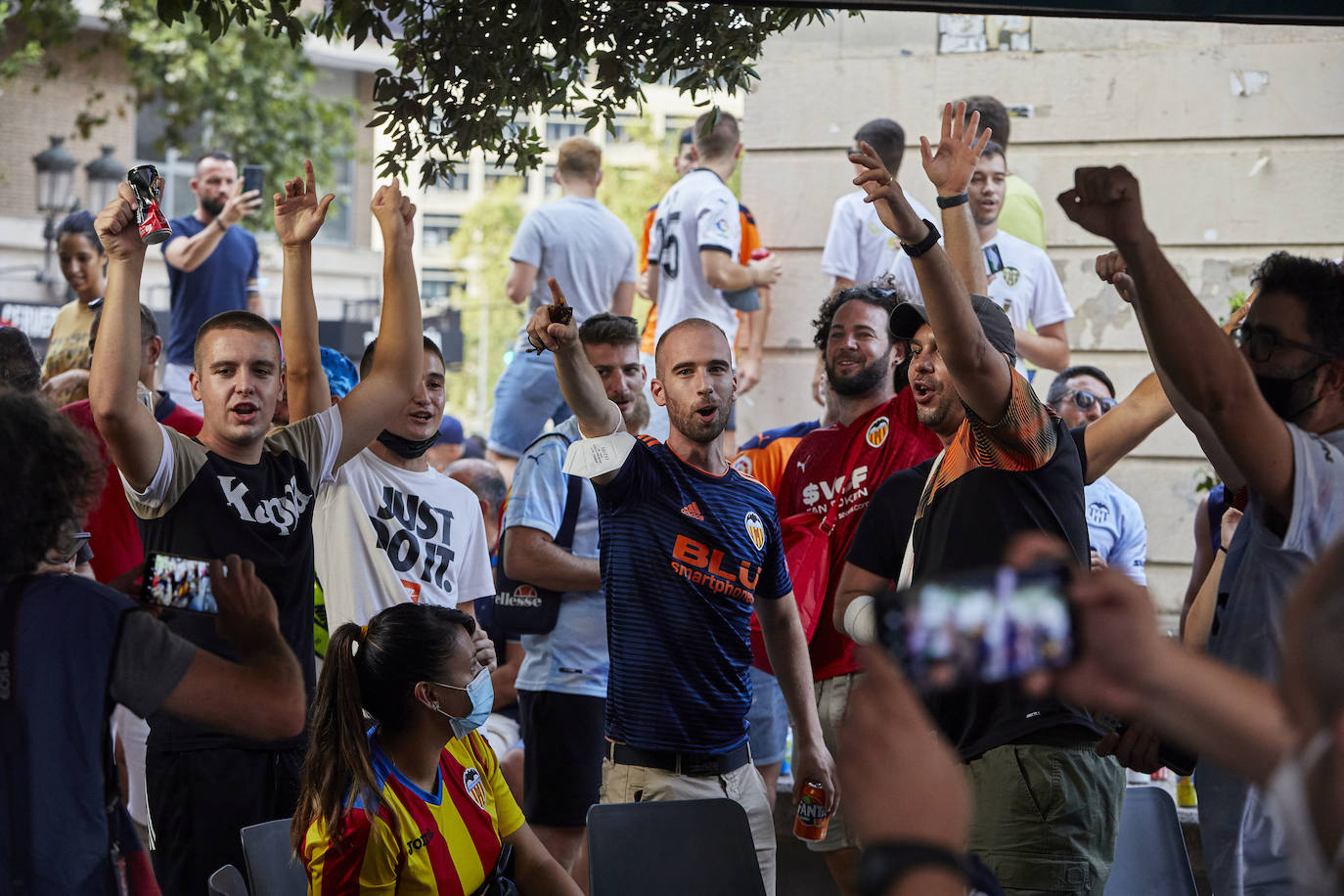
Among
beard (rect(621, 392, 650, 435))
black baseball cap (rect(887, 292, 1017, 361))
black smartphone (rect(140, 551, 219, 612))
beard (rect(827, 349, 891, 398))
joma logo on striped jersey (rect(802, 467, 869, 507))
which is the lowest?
joma logo on striped jersey (rect(802, 467, 869, 507))

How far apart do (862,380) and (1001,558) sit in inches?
71.5

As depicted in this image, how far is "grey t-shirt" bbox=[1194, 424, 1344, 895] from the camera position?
2.26m

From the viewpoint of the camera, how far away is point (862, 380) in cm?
485

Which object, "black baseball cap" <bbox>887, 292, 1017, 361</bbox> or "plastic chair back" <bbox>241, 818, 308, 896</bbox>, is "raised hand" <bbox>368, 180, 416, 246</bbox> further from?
"plastic chair back" <bbox>241, 818, 308, 896</bbox>

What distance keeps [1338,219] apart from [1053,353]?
8.05ft

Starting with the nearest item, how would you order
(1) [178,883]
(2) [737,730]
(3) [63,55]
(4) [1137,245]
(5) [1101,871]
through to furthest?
(4) [1137,245] → (5) [1101,871] → (1) [178,883] → (2) [737,730] → (3) [63,55]

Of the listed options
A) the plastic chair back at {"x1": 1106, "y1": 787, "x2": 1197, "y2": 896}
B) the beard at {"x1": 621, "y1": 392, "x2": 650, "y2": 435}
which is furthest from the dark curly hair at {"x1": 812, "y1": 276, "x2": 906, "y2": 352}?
the plastic chair back at {"x1": 1106, "y1": 787, "x2": 1197, "y2": 896}

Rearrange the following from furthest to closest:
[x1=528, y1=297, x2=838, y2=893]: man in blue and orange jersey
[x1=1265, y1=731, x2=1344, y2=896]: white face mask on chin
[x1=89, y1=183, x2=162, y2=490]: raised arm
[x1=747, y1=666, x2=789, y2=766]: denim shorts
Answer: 1. [x1=747, y1=666, x2=789, y2=766]: denim shorts
2. [x1=528, y1=297, x2=838, y2=893]: man in blue and orange jersey
3. [x1=89, y1=183, x2=162, y2=490]: raised arm
4. [x1=1265, y1=731, x2=1344, y2=896]: white face mask on chin

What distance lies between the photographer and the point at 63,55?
22812 millimetres

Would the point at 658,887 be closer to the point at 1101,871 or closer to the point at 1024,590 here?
the point at 1101,871

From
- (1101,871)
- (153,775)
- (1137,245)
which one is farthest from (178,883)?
(1137,245)

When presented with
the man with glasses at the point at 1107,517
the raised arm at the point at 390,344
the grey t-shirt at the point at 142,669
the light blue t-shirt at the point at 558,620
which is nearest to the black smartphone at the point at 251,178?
the light blue t-shirt at the point at 558,620

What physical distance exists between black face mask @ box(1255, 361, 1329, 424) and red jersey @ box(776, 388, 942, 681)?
224cm

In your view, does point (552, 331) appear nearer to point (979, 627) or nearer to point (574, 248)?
point (979, 627)
